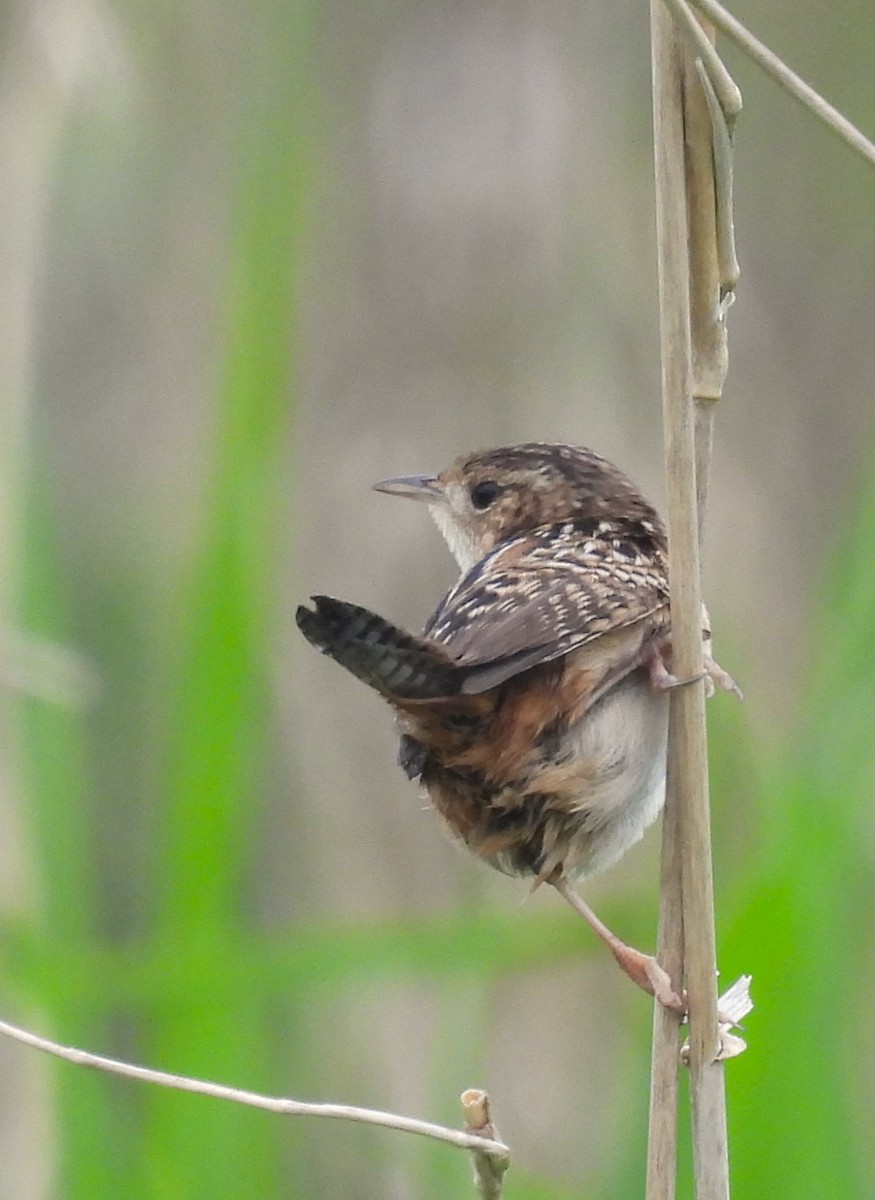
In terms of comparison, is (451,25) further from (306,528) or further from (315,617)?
(315,617)

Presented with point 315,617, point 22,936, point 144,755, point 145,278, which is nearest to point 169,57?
point 145,278

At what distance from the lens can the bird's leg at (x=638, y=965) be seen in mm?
1978

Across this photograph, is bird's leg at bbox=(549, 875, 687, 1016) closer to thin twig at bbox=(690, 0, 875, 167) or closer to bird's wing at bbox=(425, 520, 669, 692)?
bird's wing at bbox=(425, 520, 669, 692)

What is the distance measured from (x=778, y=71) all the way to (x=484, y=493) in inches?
60.1

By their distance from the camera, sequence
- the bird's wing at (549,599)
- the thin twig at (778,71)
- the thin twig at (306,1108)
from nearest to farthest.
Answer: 1. the thin twig at (778,71)
2. the thin twig at (306,1108)
3. the bird's wing at (549,599)

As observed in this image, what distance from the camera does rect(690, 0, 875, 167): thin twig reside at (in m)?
1.56

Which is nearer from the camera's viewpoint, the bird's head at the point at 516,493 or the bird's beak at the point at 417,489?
the bird's head at the point at 516,493

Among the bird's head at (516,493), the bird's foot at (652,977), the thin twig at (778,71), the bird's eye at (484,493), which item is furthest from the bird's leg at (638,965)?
the thin twig at (778,71)

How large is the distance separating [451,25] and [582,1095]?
299 centimetres

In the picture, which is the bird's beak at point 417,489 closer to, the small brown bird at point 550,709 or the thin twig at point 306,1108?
the small brown bird at point 550,709

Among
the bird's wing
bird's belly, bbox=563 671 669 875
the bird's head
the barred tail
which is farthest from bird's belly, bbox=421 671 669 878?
the bird's head

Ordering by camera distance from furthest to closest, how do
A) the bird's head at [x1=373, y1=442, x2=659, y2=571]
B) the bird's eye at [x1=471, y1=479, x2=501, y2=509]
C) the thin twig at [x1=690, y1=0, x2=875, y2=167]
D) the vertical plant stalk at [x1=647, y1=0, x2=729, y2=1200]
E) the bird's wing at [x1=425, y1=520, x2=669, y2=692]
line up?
1. the bird's eye at [x1=471, y1=479, x2=501, y2=509]
2. the bird's head at [x1=373, y1=442, x2=659, y2=571]
3. the bird's wing at [x1=425, y1=520, x2=669, y2=692]
4. the vertical plant stalk at [x1=647, y1=0, x2=729, y2=1200]
5. the thin twig at [x1=690, y1=0, x2=875, y2=167]

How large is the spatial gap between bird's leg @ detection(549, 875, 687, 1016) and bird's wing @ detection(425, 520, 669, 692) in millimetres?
402

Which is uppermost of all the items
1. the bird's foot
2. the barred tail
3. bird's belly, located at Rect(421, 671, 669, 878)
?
the barred tail
